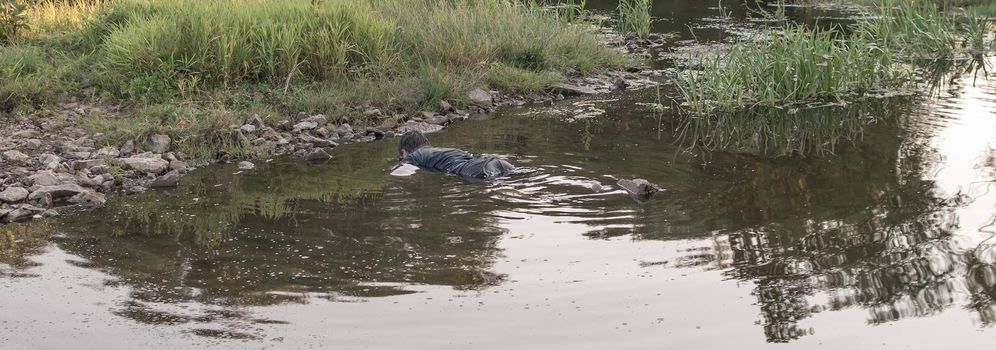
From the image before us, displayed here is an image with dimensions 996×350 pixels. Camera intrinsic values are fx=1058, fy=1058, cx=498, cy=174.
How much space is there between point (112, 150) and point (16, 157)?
2.52 feet

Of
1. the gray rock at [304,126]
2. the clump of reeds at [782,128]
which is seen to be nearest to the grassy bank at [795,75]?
the clump of reeds at [782,128]

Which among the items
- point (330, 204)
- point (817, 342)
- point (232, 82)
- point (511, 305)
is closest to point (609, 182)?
point (330, 204)

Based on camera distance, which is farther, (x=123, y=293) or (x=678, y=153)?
(x=678, y=153)

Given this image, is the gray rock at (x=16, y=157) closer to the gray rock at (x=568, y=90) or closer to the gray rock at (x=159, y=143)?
the gray rock at (x=159, y=143)

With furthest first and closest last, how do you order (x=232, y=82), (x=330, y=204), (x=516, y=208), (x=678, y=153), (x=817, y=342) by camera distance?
1. (x=232, y=82)
2. (x=678, y=153)
3. (x=330, y=204)
4. (x=516, y=208)
5. (x=817, y=342)

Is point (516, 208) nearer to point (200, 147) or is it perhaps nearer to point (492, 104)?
point (200, 147)

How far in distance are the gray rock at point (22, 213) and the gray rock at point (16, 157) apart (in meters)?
1.34

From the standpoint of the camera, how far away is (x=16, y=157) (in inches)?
347

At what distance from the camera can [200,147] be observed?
9547mm

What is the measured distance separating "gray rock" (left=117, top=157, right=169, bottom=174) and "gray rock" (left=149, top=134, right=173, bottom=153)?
517 millimetres

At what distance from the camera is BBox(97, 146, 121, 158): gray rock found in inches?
355

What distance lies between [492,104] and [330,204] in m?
4.33

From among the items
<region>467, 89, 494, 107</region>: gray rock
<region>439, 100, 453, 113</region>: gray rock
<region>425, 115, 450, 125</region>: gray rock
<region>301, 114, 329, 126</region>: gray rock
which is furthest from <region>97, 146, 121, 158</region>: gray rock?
<region>467, 89, 494, 107</region>: gray rock

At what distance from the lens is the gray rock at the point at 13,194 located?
771 centimetres
